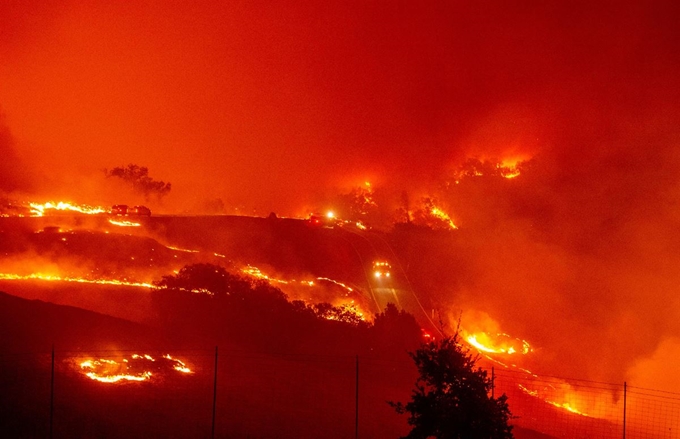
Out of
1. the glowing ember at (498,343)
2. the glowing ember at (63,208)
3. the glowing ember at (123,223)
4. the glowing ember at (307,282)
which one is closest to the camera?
the glowing ember at (498,343)

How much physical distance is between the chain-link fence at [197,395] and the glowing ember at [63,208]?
4209 cm

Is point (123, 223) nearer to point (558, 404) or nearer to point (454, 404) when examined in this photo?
point (558, 404)

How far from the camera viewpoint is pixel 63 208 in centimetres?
6275

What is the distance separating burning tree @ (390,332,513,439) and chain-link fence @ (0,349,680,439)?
3.23 m

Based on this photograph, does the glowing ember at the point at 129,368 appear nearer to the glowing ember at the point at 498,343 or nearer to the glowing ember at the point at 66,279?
the glowing ember at the point at 66,279

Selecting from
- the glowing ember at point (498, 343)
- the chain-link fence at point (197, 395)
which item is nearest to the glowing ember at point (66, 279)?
the chain-link fence at point (197, 395)

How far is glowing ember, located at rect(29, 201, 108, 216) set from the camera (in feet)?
193

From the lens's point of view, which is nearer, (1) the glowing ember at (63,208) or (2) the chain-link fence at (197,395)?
(2) the chain-link fence at (197,395)

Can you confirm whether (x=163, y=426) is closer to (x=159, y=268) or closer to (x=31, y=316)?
(x=31, y=316)

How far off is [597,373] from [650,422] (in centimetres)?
1577

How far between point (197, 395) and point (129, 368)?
2.52 metres

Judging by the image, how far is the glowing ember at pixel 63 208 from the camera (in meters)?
58.8

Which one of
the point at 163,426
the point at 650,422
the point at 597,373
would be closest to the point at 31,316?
the point at 163,426

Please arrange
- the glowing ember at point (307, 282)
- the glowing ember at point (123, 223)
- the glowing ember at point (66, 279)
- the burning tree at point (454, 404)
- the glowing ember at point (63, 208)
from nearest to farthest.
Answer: the burning tree at point (454, 404), the glowing ember at point (66, 279), the glowing ember at point (307, 282), the glowing ember at point (123, 223), the glowing ember at point (63, 208)
